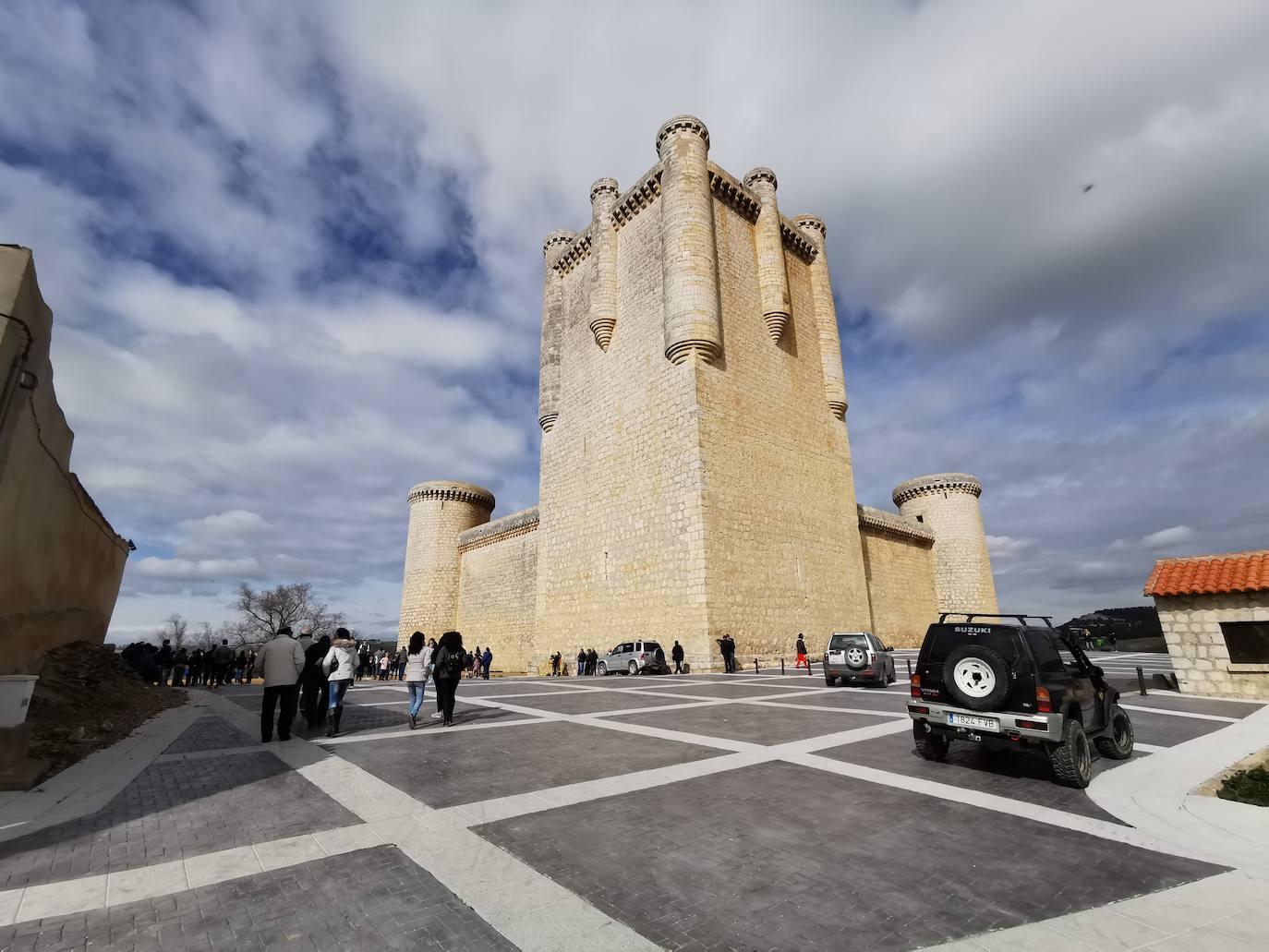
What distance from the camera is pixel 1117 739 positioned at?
6.02 meters

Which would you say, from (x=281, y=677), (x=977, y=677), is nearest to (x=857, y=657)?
(x=977, y=677)

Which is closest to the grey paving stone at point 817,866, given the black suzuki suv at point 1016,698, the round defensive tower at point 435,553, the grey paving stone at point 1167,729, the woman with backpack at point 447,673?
the black suzuki suv at point 1016,698

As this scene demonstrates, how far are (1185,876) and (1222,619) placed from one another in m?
11.2

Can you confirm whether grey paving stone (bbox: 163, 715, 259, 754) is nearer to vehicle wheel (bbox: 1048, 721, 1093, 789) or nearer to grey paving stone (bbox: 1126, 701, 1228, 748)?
vehicle wheel (bbox: 1048, 721, 1093, 789)

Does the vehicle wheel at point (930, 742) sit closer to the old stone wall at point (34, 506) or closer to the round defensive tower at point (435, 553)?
the old stone wall at point (34, 506)

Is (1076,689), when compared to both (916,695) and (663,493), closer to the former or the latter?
(916,695)

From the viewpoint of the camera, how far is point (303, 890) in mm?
2904

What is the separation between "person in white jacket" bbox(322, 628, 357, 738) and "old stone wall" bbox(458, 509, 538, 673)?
60.9ft

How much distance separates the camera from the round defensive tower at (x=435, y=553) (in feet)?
108

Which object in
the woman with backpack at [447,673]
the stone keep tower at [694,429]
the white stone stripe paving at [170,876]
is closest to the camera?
the white stone stripe paving at [170,876]

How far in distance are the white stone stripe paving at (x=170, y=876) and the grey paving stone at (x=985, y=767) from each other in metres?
4.69

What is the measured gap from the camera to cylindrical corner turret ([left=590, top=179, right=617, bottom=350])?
78.1 ft

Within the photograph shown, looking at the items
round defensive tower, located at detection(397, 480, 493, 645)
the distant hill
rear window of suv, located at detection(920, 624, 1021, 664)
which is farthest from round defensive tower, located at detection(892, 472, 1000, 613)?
rear window of suv, located at detection(920, 624, 1021, 664)

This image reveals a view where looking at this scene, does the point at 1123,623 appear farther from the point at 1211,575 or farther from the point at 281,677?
the point at 281,677
